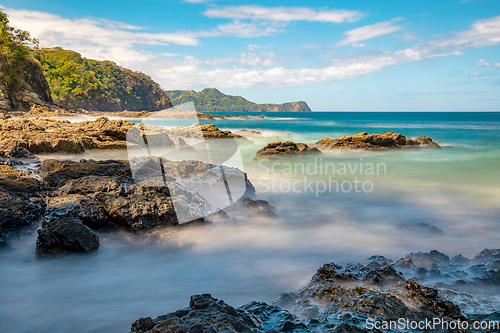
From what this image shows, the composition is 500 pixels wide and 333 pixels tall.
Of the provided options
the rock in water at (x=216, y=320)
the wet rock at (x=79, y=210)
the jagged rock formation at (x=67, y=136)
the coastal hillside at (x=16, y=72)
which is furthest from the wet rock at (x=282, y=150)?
the coastal hillside at (x=16, y=72)

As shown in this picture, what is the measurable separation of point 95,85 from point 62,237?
108070mm

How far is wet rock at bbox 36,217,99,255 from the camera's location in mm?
4176

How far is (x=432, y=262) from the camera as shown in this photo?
410 centimetres

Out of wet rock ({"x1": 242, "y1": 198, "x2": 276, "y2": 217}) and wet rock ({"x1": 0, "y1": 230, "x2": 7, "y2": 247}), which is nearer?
wet rock ({"x1": 0, "y1": 230, "x2": 7, "y2": 247})

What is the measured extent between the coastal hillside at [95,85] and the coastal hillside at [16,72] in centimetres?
4399

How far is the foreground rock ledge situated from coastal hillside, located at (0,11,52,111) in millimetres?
38097

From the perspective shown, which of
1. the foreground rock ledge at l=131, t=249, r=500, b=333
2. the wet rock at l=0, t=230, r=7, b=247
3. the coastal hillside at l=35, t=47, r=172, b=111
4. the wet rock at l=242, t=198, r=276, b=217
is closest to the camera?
the foreground rock ledge at l=131, t=249, r=500, b=333

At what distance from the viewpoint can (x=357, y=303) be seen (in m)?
2.77

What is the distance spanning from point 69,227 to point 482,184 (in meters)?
13.0

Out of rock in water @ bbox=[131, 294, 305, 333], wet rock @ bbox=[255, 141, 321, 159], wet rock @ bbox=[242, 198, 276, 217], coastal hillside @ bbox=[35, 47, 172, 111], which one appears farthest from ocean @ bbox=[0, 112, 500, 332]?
coastal hillside @ bbox=[35, 47, 172, 111]

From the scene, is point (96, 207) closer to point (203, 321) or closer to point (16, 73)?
point (203, 321)

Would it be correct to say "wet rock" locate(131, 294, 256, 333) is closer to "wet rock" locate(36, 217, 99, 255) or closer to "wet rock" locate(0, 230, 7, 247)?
"wet rock" locate(36, 217, 99, 255)

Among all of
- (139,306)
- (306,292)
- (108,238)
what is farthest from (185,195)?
(306,292)

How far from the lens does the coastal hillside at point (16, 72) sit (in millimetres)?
34956
